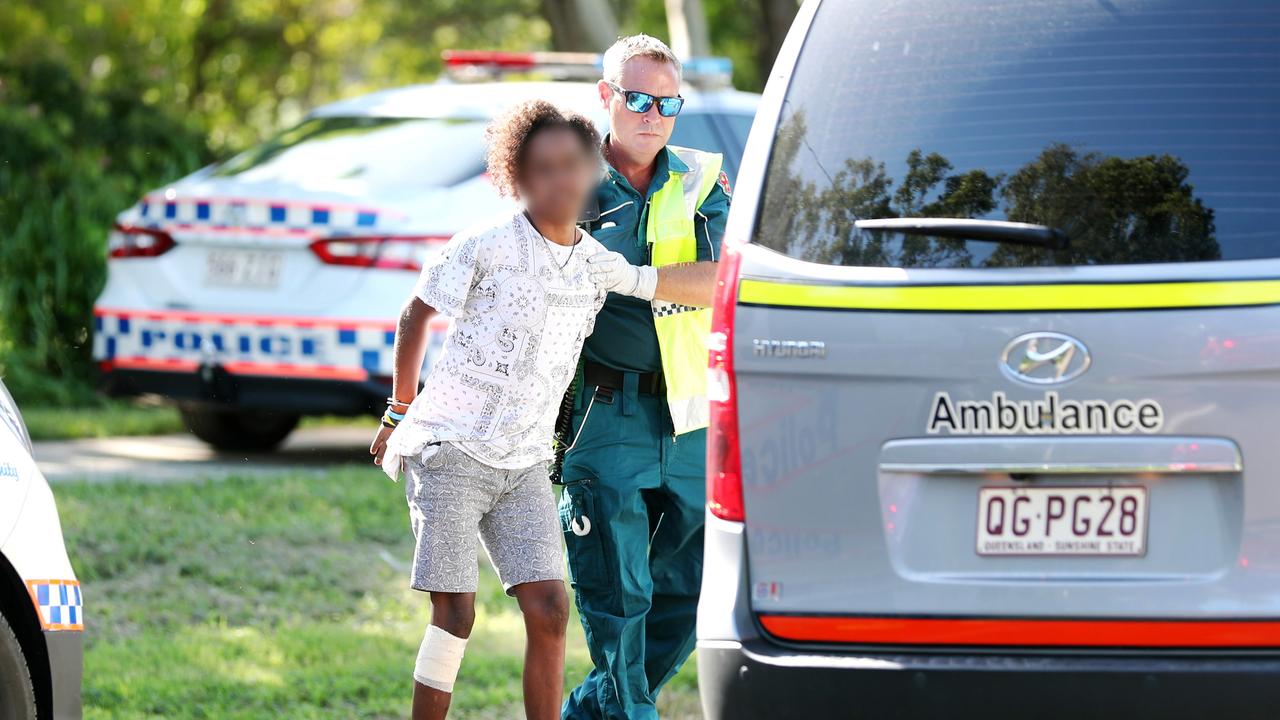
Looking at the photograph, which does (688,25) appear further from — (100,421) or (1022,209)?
(1022,209)

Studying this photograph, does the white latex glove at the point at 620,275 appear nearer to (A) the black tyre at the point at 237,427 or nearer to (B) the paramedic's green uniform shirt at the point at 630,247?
(B) the paramedic's green uniform shirt at the point at 630,247

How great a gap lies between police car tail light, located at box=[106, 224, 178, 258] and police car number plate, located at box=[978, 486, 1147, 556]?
232 inches

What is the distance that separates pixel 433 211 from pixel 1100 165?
195 inches

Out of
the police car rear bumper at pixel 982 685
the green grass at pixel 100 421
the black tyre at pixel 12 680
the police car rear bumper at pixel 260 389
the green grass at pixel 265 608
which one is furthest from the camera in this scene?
the green grass at pixel 100 421

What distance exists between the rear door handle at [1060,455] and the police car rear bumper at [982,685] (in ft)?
1.04

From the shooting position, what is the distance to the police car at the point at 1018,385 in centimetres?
312

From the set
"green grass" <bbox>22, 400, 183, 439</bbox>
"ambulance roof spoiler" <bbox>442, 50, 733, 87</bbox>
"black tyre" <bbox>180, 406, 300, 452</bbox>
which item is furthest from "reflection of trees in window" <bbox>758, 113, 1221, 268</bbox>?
"green grass" <bbox>22, 400, 183, 439</bbox>

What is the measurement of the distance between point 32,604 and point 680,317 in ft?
5.14

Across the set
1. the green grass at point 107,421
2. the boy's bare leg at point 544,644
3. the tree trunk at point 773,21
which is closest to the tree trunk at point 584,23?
the tree trunk at point 773,21

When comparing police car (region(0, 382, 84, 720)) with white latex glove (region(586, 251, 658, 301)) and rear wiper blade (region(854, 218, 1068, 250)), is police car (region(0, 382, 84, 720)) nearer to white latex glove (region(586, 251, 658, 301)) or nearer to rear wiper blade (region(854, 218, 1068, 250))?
white latex glove (region(586, 251, 658, 301))

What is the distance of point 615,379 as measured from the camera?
14.5 feet

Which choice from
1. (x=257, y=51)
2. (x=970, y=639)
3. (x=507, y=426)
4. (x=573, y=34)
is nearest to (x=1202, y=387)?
(x=970, y=639)

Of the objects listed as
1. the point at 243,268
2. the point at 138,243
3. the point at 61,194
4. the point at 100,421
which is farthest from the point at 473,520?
the point at 61,194

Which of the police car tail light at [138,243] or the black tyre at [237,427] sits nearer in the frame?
the police car tail light at [138,243]
